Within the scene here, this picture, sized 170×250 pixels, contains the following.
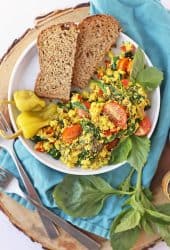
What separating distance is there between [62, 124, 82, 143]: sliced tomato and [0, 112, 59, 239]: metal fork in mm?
188

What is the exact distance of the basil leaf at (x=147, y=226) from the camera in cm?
178

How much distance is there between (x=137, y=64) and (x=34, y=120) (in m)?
0.33

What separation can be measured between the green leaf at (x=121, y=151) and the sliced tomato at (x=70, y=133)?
0.12 meters

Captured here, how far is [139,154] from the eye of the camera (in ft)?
5.71

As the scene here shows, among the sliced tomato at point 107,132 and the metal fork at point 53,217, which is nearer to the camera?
the sliced tomato at point 107,132

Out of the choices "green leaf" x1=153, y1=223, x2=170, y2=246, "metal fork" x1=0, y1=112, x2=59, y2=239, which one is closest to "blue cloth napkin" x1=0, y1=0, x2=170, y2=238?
"metal fork" x1=0, y1=112, x2=59, y2=239

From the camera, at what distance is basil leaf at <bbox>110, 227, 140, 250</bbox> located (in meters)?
1.75

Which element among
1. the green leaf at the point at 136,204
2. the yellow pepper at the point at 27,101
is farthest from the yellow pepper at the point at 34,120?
the green leaf at the point at 136,204

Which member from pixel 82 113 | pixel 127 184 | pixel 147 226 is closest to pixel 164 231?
pixel 147 226

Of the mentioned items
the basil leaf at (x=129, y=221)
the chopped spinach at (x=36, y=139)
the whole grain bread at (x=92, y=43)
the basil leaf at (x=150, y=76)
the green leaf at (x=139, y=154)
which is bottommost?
the basil leaf at (x=129, y=221)

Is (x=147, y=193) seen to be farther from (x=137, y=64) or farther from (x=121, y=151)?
(x=137, y=64)

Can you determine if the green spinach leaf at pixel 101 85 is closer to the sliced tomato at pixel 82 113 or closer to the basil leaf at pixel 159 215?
the sliced tomato at pixel 82 113

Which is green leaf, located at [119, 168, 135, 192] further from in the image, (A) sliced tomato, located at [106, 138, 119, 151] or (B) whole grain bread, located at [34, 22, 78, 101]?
(B) whole grain bread, located at [34, 22, 78, 101]

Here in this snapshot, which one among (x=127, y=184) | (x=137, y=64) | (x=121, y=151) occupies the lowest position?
(x=127, y=184)
